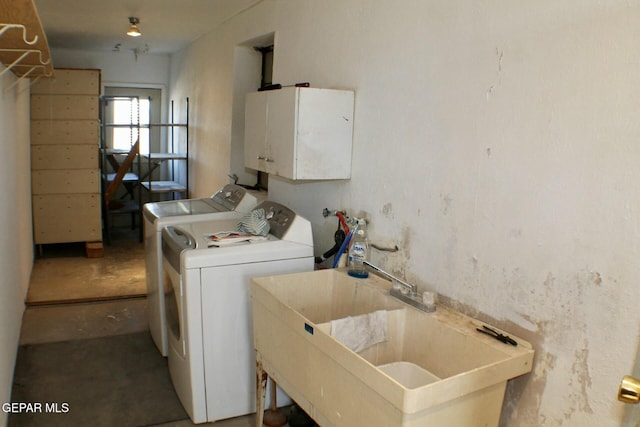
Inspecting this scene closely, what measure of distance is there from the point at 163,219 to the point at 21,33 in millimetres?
1247

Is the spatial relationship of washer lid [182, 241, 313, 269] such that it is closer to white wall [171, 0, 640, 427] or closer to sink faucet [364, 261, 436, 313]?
white wall [171, 0, 640, 427]

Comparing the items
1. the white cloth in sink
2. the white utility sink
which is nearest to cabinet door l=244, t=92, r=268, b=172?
the white utility sink

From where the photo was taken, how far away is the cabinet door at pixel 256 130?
2824 mm

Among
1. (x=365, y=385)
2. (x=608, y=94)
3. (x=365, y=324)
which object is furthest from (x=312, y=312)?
(x=608, y=94)

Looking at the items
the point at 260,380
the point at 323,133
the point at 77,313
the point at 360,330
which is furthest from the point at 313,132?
the point at 77,313

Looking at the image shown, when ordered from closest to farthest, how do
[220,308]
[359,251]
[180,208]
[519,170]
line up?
[519,170], [359,251], [220,308], [180,208]

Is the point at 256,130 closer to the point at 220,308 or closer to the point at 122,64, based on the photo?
the point at 220,308

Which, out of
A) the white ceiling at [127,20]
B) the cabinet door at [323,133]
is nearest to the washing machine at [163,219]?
the cabinet door at [323,133]

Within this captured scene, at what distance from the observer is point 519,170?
1623mm

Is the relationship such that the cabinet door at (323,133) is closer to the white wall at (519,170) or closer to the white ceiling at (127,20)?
the white wall at (519,170)

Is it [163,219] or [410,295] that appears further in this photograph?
[163,219]

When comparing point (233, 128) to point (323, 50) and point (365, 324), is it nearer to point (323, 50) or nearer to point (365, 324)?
point (323, 50)

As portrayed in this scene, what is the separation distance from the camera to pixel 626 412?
1.32 metres

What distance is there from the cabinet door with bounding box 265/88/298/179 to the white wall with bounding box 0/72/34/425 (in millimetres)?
1430
